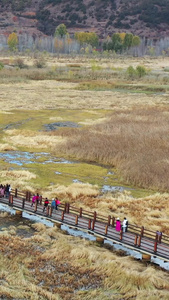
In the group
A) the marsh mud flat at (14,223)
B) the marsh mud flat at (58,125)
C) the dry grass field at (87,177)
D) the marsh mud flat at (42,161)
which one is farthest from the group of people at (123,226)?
the marsh mud flat at (58,125)

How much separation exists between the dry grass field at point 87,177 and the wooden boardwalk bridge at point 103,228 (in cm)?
89

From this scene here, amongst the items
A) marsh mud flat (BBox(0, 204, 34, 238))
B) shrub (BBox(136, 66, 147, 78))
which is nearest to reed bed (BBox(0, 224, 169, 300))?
marsh mud flat (BBox(0, 204, 34, 238))

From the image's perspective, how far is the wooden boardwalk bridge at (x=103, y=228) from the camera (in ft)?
74.1

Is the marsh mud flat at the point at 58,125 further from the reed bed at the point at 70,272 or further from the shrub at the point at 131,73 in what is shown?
the shrub at the point at 131,73

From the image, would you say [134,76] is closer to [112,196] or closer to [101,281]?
[112,196]

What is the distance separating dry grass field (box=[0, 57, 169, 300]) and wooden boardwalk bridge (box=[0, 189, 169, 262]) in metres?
0.89

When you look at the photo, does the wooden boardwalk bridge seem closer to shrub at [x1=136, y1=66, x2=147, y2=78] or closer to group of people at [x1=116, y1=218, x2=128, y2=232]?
group of people at [x1=116, y1=218, x2=128, y2=232]

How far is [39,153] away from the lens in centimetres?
4438

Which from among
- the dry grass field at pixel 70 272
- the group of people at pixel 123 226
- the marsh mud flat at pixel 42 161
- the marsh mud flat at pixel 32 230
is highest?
the group of people at pixel 123 226

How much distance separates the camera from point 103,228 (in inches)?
973

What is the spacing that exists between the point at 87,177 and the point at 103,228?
506 inches

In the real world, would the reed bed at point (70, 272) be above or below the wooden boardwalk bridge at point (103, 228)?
below

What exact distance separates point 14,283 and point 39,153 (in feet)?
83.4

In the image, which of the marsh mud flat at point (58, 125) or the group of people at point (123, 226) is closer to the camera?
the group of people at point (123, 226)
